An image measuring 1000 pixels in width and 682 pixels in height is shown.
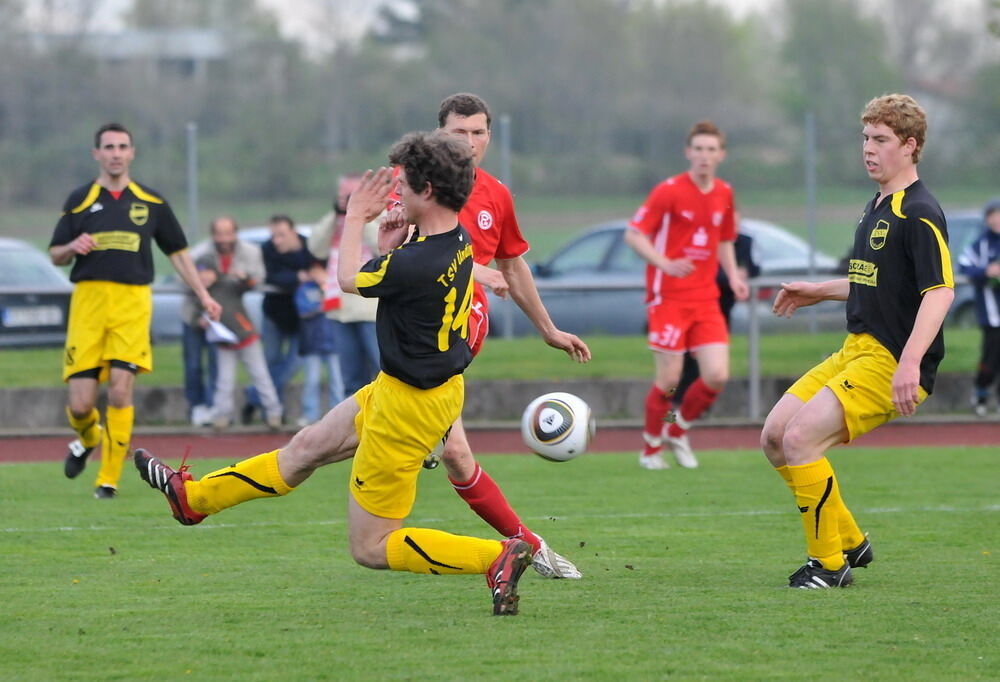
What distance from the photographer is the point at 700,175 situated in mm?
10836

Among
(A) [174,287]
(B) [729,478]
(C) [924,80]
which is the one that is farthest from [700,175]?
(C) [924,80]

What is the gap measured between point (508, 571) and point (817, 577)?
147 centimetres

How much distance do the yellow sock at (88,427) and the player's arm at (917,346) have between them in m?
5.54

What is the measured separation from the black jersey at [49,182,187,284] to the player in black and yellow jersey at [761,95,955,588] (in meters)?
4.75

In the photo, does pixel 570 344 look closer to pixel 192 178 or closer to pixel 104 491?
pixel 104 491

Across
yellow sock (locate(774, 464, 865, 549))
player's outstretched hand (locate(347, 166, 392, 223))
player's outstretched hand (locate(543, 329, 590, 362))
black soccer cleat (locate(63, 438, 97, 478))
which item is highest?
player's outstretched hand (locate(347, 166, 392, 223))

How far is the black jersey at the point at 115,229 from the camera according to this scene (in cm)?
959

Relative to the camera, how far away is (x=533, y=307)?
6934mm

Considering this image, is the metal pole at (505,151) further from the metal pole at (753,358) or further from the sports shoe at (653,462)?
the sports shoe at (653,462)

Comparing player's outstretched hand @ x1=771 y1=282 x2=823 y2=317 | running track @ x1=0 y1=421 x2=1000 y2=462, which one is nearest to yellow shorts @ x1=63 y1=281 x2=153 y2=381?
running track @ x1=0 y1=421 x2=1000 y2=462

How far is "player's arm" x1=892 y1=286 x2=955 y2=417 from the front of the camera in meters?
6.01

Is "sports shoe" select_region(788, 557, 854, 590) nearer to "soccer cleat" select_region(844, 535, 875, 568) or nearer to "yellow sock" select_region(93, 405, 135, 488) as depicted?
"soccer cleat" select_region(844, 535, 875, 568)

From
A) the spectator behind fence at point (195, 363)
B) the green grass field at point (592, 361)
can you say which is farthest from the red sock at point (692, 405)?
the spectator behind fence at point (195, 363)

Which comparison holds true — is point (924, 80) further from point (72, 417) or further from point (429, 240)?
point (429, 240)
